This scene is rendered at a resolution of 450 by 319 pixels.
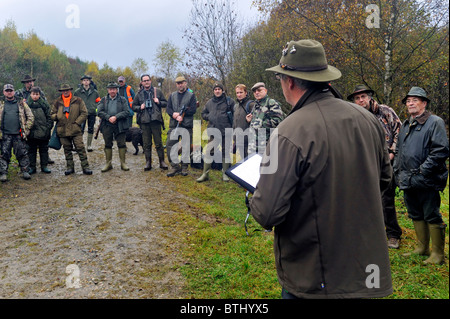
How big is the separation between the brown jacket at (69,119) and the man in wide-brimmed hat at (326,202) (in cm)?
764

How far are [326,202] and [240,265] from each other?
2.91 meters

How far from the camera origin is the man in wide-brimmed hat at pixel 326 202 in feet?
6.23

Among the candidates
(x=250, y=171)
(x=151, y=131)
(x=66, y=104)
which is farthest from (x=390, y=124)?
(x=66, y=104)

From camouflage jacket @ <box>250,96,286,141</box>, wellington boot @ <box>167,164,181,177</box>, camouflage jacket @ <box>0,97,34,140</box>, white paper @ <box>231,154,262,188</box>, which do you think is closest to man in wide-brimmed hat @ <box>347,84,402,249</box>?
camouflage jacket @ <box>250,96,286,141</box>

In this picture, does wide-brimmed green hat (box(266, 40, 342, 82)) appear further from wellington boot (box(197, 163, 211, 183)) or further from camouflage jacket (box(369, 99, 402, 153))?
wellington boot (box(197, 163, 211, 183))

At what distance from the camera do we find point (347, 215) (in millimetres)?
1923

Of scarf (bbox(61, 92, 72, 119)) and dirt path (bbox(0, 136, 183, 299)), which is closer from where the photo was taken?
dirt path (bbox(0, 136, 183, 299))

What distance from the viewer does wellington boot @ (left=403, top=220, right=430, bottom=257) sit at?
4.89 m

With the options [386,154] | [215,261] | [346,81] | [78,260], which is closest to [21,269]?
[78,260]

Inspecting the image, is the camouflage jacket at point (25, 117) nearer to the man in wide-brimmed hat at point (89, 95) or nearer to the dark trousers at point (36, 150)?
the dark trousers at point (36, 150)

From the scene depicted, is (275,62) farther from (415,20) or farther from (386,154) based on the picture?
(386,154)

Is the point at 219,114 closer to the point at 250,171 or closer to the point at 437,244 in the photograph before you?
the point at 437,244

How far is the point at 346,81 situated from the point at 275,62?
359 centimetres

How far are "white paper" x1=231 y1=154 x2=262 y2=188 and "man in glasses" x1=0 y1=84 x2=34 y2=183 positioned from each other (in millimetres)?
7242
